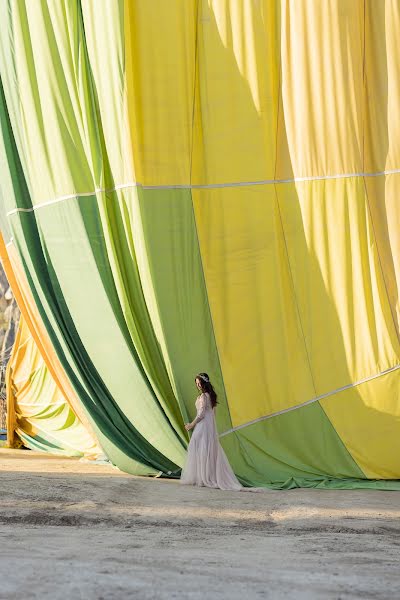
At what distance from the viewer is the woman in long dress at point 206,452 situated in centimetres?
917

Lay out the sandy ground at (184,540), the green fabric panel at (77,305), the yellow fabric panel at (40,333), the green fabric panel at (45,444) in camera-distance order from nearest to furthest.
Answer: the sandy ground at (184,540)
the green fabric panel at (77,305)
the yellow fabric panel at (40,333)
the green fabric panel at (45,444)

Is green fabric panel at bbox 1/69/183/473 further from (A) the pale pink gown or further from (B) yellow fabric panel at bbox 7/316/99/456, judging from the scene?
(B) yellow fabric panel at bbox 7/316/99/456

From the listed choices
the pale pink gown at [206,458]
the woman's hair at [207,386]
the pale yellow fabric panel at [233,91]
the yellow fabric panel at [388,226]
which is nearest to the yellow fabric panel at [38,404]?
the pale pink gown at [206,458]

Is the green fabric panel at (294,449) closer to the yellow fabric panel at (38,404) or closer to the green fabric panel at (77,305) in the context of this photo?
the green fabric panel at (77,305)

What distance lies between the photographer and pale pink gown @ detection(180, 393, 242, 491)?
9.16 metres

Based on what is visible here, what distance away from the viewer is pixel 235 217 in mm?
9812

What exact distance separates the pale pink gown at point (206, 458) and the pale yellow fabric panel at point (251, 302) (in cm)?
50

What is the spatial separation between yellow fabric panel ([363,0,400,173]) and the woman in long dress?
284 centimetres

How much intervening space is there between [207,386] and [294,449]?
1149 mm

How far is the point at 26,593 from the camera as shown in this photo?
406 cm

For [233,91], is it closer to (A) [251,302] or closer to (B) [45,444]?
(A) [251,302]

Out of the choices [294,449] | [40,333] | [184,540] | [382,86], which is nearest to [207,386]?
[294,449]

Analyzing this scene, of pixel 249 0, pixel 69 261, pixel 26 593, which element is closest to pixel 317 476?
pixel 69 261

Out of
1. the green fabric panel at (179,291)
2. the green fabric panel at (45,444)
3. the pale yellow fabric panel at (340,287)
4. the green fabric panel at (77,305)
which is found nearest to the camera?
the green fabric panel at (179,291)
